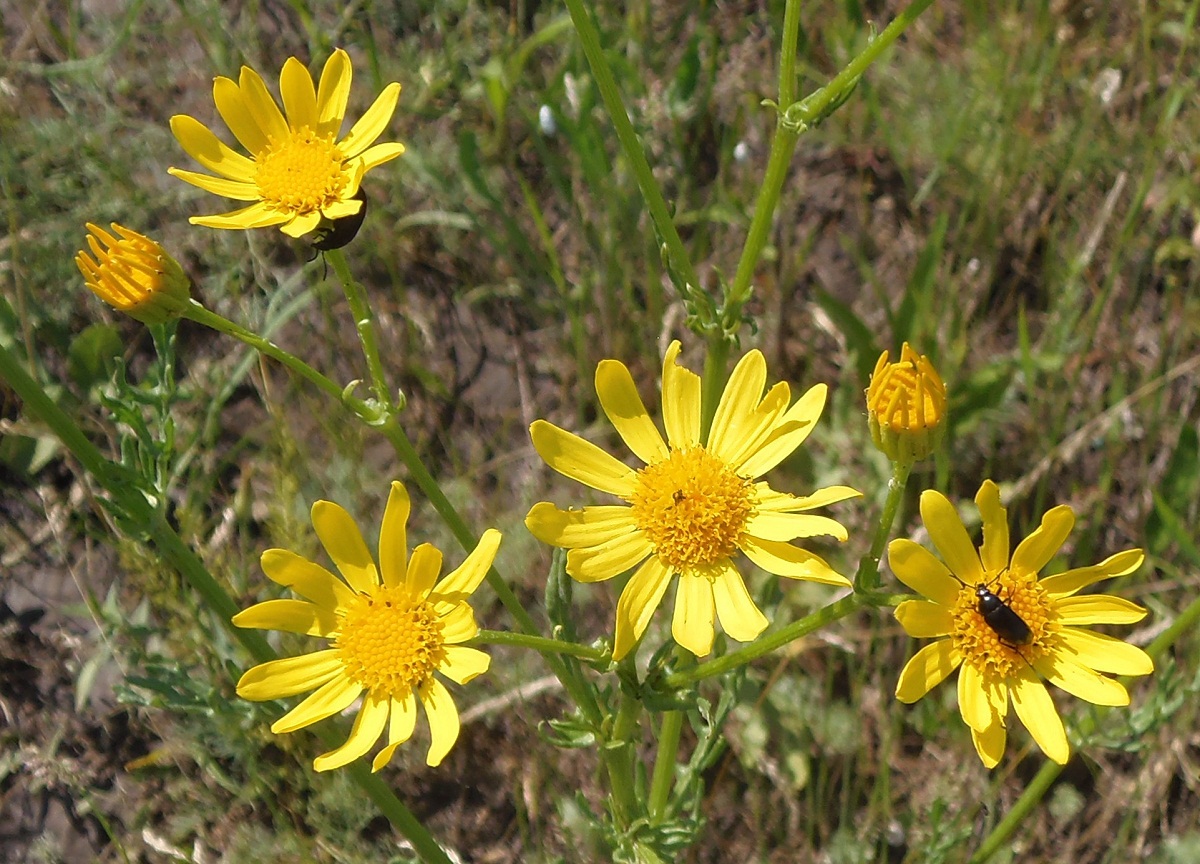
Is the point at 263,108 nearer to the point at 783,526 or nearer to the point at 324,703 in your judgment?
the point at 324,703

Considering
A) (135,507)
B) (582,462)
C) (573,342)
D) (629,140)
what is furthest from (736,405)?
(573,342)

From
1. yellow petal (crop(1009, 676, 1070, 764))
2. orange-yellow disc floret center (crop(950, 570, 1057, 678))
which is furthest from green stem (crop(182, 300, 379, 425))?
yellow petal (crop(1009, 676, 1070, 764))

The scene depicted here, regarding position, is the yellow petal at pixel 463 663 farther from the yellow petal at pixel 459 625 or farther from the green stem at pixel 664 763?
the green stem at pixel 664 763

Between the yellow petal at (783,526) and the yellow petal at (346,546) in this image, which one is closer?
the yellow petal at (783,526)

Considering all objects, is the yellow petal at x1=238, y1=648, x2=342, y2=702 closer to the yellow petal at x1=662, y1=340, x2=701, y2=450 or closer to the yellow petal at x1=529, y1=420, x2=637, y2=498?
the yellow petal at x1=529, y1=420, x2=637, y2=498

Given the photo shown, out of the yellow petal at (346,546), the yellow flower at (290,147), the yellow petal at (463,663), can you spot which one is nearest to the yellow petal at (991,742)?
the yellow petal at (463,663)

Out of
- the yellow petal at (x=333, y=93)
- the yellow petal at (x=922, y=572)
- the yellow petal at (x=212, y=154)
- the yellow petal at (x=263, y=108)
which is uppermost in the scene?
the yellow petal at (x=333, y=93)

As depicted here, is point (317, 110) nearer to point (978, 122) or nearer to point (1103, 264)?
point (978, 122)
